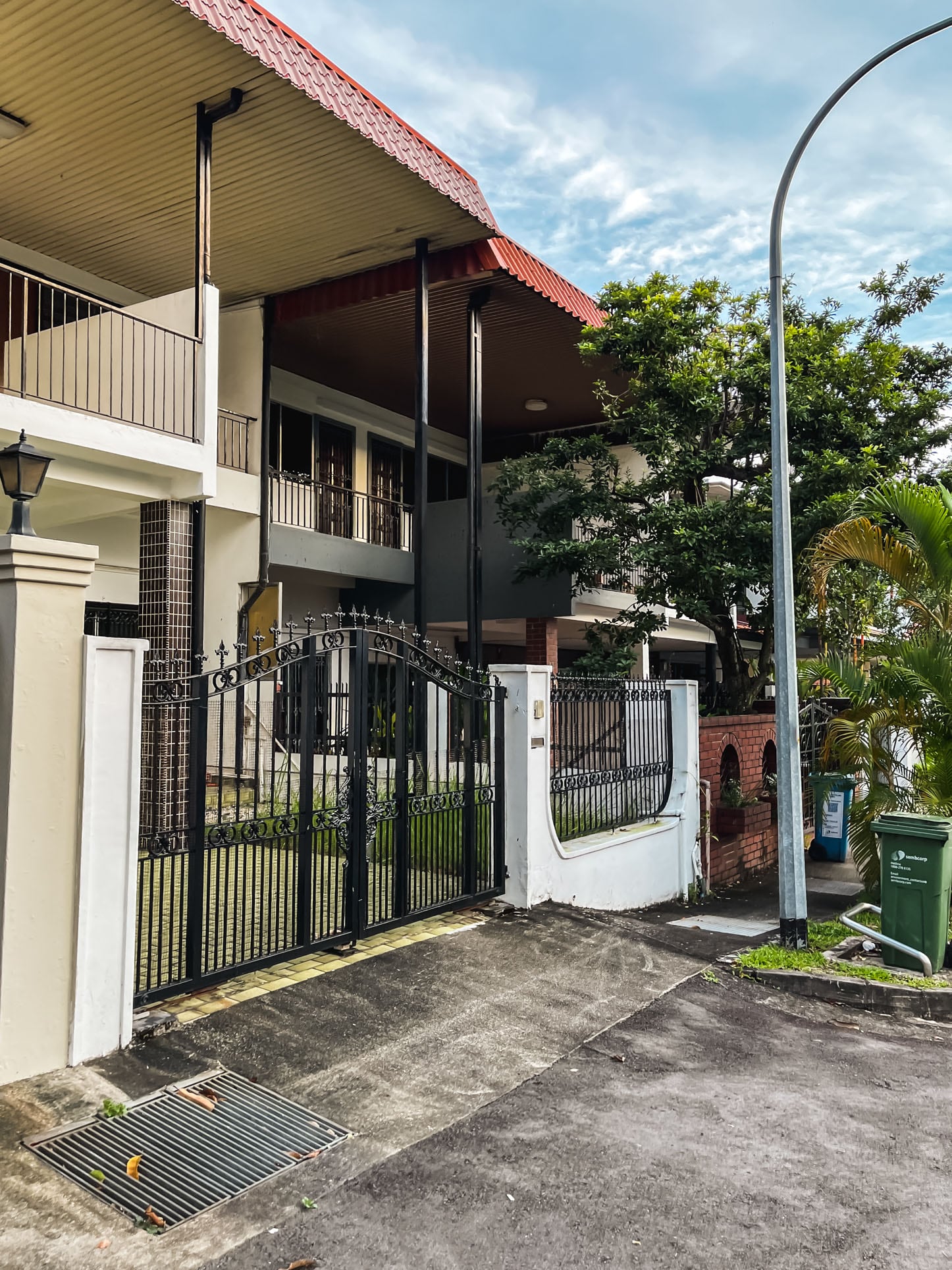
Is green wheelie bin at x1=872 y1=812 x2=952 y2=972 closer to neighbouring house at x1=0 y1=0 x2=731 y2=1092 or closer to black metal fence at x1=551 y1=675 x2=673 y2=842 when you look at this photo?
neighbouring house at x1=0 y1=0 x2=731 y2=1092

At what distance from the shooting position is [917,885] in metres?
6.86

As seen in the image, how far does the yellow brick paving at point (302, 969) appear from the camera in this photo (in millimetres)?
5164

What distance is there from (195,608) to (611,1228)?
7965mm

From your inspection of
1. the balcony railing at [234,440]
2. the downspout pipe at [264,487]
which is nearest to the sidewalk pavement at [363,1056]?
the downspout pipe at [264,487]

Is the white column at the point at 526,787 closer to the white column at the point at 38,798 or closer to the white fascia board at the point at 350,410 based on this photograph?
the white column at the point at 38,798

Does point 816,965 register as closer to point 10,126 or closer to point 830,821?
point 830,821

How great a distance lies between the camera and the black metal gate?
5.05 meters

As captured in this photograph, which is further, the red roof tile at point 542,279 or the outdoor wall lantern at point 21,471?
the red roof tile at point 542,279

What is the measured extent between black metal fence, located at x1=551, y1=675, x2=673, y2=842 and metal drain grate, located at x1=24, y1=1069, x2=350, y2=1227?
4495mm

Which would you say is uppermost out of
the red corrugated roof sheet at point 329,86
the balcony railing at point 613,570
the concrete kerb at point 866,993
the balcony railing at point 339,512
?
the red corrugated roof sheet at point 329,86

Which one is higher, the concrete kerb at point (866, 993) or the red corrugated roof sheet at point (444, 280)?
the red corrugated roof sheet at point (444, 280)

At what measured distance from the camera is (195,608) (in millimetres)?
10172

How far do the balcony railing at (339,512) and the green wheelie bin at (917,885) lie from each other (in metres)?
10.0

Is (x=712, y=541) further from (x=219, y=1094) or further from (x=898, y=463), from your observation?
(x=219, y=1094)
